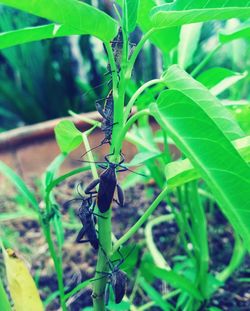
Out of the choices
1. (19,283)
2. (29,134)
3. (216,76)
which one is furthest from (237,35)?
(29,134)

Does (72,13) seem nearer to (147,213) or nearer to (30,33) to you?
(30,33)

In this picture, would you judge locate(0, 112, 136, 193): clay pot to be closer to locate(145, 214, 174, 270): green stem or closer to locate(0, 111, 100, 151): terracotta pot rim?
locate(0, 111, 100, 151): terracotta pot rim

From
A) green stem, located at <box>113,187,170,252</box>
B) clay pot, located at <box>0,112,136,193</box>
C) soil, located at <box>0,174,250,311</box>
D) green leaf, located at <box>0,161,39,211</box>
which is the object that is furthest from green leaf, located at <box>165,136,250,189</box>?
clay pot, located at <box>0,112,136,193</box>

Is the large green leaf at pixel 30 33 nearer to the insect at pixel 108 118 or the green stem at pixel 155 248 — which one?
the insect at pixel 108 118

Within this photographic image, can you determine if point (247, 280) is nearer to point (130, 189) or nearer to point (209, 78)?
point (209, 78)

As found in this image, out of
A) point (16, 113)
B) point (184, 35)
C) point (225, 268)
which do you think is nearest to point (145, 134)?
point (184, 35)

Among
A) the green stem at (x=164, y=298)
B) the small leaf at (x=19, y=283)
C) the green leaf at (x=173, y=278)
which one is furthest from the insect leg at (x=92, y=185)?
the green stem at (x=164, y=298)
